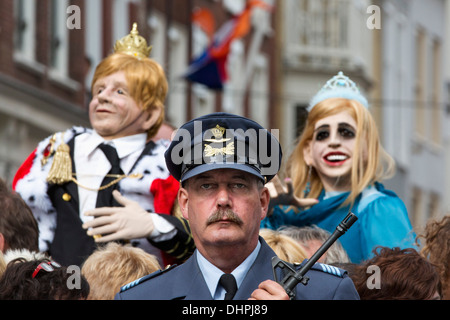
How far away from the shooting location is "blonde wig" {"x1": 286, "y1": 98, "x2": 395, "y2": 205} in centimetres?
663

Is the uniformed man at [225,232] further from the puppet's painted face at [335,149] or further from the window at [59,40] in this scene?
the window at [59,40]

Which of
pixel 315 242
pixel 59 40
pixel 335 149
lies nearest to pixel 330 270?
pixel 315 242

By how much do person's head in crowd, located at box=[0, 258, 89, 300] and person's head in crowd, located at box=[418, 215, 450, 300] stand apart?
1.64 meters

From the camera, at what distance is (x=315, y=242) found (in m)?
6.08

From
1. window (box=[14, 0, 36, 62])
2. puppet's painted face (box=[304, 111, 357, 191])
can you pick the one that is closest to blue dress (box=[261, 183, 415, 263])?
puppet's painted face (box=[304, 111, 357, 191])

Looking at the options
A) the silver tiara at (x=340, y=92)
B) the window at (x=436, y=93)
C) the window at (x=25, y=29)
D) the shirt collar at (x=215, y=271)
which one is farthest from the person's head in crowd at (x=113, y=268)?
the window at (x=436, y=93)

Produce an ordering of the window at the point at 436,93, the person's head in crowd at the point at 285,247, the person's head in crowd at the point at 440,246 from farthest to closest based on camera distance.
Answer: the window at the point at 436,93
the person's head in crowd at the point at 285,247
the person's head in crowd at the point at 440,246

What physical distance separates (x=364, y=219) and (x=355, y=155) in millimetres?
371

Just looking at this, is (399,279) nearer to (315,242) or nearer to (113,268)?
(315,242)

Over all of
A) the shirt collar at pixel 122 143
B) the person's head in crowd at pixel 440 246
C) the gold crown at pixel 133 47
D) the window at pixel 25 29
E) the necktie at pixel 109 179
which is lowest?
the person's head in crowd at pixel 440 246

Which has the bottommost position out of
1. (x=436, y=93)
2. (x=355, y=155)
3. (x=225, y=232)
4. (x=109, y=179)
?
(x=225, y=232)

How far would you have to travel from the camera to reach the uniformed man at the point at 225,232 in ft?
14.1

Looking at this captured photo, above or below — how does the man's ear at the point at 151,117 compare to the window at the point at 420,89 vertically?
below
